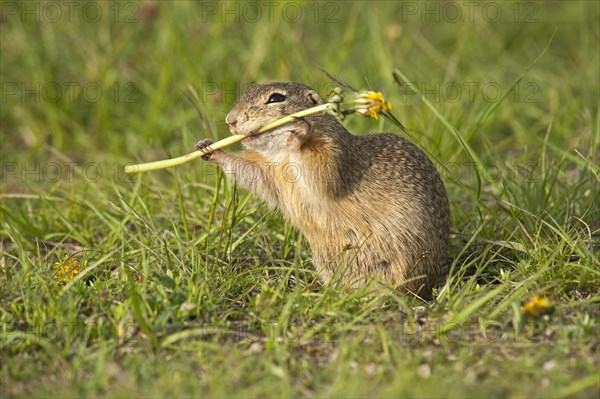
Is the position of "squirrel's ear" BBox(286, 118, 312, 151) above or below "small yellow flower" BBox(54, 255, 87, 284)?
above

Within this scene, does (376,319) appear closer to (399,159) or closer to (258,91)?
(399,159)

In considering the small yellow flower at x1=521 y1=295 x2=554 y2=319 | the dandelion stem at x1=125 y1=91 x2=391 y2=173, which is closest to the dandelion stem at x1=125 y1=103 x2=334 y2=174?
the dandelion stem at x1=125 y1=91 x2=391 y2=173

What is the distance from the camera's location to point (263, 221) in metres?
5.00

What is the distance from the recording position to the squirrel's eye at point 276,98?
434 cm

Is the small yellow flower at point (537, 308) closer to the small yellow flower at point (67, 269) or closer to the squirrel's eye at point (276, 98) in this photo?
the squirrel's eye at point (276, 98)

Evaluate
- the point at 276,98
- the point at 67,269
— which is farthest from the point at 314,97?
the point at 67,269

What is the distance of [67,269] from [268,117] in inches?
51.5

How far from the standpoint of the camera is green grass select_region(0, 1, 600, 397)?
3.57 metres

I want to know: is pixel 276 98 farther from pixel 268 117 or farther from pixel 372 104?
pixel 372 104

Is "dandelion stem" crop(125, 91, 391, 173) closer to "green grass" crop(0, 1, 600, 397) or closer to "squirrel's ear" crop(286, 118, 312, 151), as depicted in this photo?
"squirrel's ear" crop(286, 118, 312, 151)

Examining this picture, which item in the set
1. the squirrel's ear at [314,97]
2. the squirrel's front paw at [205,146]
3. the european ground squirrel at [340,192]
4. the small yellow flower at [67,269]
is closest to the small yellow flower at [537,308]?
the european ground squirrel at [340,192]

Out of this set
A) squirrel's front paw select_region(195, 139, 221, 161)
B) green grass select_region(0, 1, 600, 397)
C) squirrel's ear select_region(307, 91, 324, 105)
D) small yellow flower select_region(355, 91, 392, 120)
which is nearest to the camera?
green grass select_region(0, 1, 600, 397)

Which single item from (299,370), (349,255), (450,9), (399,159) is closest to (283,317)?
(299,370)

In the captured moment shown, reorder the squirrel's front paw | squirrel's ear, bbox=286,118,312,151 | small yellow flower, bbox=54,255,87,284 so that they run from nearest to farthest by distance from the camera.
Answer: small yellow flower, bbox=54,255,87,284 → squirrel's ear, bbox=286,118,312,151 → the squirrel's front paw
